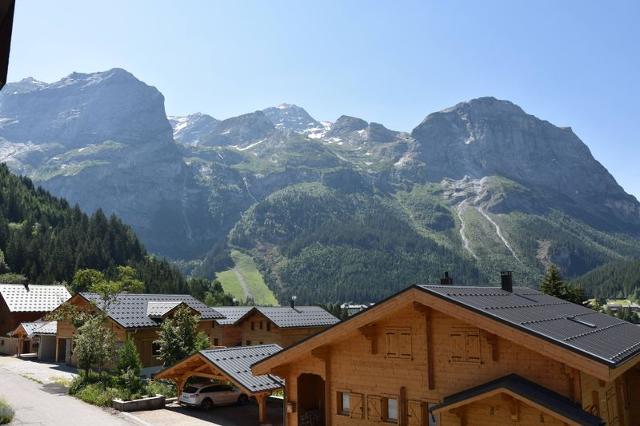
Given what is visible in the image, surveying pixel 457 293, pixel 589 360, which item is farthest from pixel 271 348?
pixel 589 360

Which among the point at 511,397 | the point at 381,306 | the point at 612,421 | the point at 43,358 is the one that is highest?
the point at 381,306

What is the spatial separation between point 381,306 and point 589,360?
6661mm

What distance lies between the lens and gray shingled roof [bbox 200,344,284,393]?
27608mm

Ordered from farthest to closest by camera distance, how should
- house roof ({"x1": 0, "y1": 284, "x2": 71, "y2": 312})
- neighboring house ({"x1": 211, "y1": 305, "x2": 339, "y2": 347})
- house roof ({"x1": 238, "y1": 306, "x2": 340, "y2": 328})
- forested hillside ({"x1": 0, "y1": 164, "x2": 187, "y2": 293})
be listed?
forested hillside ({"x1": 0, "y1": 164, "x2": 187, "y2": 293}) < house roof ({"x1": 0, "y1": 284, "x2": 71, "y2": 312}) < house roof ({"x1": 238, "y1": 306, "x2": 340, "y2": 328}) < neighboring house ({"x1": 211, "y1": 305, "x2": 339, "y2": 347})

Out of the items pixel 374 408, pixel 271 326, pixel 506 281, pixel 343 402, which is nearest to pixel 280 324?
pixel 271 326

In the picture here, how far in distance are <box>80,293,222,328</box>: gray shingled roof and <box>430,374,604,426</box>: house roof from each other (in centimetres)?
3489

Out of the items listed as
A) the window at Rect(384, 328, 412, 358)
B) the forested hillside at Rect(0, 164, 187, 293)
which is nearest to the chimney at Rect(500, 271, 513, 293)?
the window at Rect(384, 328, 412, 358)

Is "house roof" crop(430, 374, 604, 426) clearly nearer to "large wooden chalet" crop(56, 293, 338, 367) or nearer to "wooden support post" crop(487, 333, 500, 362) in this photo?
"wooden support post" crop(487, 333, 500, 362)

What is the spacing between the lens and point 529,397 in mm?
14008

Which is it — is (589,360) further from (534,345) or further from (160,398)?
(160,398)

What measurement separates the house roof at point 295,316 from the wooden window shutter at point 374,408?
129 feet

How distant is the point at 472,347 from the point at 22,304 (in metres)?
66.2

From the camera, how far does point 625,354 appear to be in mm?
15266

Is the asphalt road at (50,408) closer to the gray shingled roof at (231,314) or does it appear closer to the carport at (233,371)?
the carport at (233,371)
